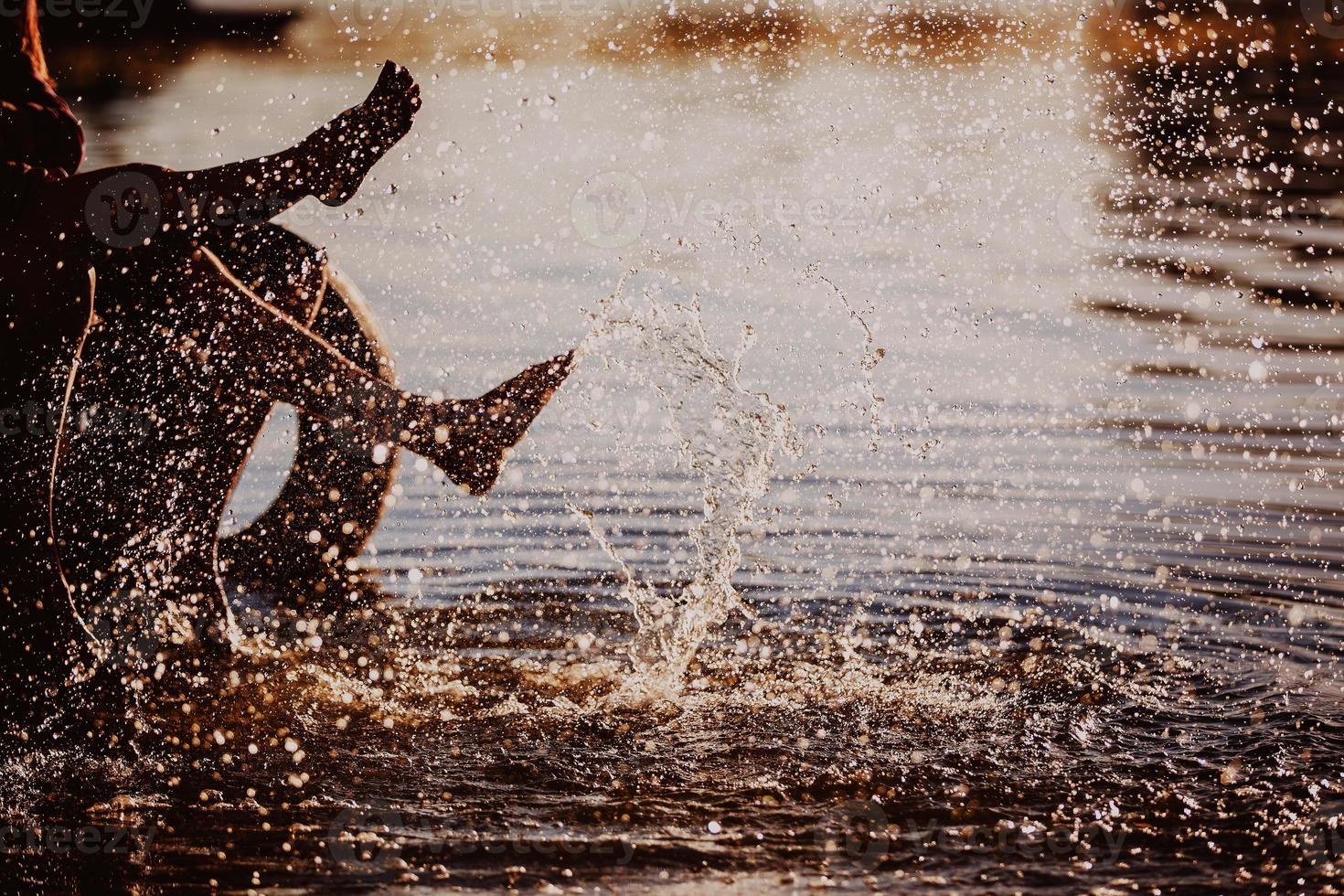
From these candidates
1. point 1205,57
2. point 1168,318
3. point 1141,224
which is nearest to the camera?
Result: point 1168,318

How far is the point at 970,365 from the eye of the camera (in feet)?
24.5

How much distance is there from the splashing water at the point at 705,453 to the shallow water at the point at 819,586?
0.02 metres

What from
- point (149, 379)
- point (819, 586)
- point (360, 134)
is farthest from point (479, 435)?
point (819, 586)

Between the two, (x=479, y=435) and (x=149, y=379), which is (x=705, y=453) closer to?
(x=479, y=435)

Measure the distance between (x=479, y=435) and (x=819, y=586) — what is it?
4.63 feet

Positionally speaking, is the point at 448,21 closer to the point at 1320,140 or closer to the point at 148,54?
the point at 148,54

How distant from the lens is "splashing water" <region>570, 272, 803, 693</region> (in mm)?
4520

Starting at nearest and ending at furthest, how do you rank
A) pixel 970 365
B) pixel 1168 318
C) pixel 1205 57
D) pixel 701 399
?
1. pixel 701 399
2. pixel 970 365
3. pixel 1168 318
4. pixel 1205 57

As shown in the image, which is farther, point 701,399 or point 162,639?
point 701,399

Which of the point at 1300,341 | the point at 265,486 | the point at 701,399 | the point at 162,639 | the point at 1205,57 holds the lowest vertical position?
the point at 162,639

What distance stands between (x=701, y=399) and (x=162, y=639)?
1869 mm

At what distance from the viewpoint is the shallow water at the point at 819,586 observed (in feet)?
10.4

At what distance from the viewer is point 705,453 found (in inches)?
198

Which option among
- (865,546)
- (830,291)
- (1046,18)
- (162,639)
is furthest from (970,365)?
(1046,18)
